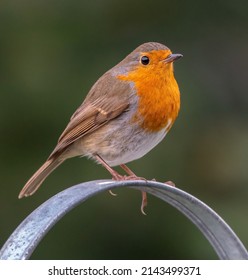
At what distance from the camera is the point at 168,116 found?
3.74m

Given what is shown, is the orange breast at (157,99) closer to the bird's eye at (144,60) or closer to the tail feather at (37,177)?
the bird's eye at (144,60)

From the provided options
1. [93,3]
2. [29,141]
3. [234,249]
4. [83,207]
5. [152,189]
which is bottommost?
[234,249]

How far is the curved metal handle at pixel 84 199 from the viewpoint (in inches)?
90.7

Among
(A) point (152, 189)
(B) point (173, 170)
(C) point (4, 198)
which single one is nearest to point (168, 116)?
(A) point (152, 189)

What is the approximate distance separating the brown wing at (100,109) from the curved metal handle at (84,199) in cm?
104

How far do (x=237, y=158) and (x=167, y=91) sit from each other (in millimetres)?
1751

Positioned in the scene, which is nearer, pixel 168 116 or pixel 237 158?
pixel 168 116

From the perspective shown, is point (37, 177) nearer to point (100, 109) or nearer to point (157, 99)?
point (100, 109)

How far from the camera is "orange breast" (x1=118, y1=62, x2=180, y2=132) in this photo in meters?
3.72

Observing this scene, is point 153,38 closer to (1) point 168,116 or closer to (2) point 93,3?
(2) point 93,3

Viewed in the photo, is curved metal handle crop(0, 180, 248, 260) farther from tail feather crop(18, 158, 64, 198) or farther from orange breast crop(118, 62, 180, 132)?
tail feather crop(18, 158, 64, 198)

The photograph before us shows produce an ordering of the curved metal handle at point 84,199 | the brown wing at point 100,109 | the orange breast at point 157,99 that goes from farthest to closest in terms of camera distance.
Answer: the brown wing at point 100,109
the orange breast at point 157,99
the curved metal handle at point 84,199

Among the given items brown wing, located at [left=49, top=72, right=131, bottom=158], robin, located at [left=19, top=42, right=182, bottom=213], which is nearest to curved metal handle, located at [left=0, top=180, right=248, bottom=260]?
robin, located at [left=19, top=42, right=182, bottom=213]

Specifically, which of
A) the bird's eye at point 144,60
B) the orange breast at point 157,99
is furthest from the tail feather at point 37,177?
the bird's eye at point 144,60
